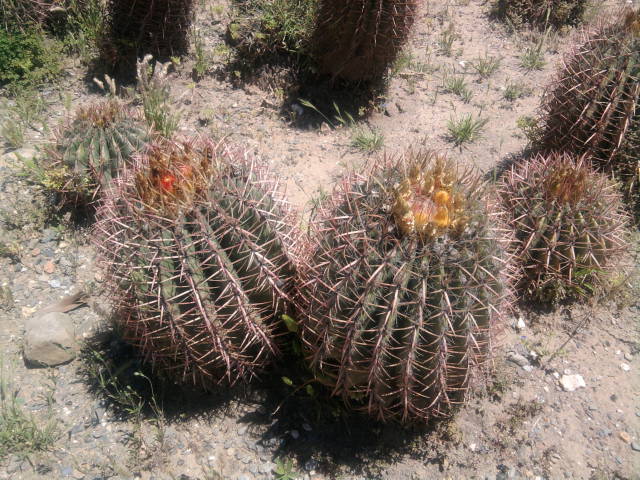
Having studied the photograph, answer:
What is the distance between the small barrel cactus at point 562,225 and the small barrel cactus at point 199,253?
71.0 inches

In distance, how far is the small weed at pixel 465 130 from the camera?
17.1 ft

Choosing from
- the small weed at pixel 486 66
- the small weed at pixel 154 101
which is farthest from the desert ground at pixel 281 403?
the small weed at pixel 486 66

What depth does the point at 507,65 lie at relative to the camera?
252 inches

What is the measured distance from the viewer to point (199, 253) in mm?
2553

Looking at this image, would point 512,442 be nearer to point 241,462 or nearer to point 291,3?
point 241,462

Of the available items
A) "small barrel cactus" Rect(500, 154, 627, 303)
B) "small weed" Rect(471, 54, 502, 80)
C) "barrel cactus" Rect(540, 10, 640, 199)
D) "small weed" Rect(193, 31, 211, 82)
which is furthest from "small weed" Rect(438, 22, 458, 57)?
"small barrel cactus" Rect(500, 154, 627, 303)

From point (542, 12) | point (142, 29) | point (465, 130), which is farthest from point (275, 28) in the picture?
point (542, 12)

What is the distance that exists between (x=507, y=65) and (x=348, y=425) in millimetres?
5109

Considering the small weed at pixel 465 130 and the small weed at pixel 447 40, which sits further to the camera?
the small weed at pixel 447 40

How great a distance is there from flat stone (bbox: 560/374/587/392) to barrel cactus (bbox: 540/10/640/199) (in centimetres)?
176

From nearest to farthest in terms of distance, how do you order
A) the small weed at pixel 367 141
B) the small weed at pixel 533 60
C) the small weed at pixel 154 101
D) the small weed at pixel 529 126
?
the small weed at pixel 154 101, the small weed at pixel 529 126, the small weed at pixel 367 141, the small weed at pixel 533 60

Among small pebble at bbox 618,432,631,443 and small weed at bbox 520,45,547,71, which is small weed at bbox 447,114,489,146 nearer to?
small weed at bbox 520,45,547,71

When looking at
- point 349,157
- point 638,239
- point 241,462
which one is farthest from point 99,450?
point 638,239

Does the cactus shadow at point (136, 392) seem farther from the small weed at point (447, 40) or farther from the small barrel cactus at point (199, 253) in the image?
the small weed at point (447, 40)
